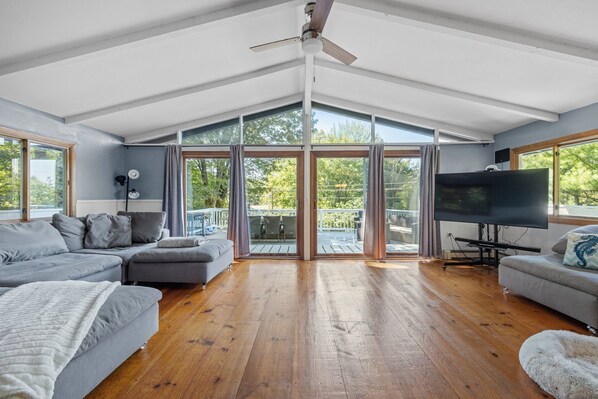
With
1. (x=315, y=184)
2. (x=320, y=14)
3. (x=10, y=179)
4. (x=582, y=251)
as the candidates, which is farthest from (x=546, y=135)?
(x=10, y=179)

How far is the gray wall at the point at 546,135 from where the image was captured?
3.53m

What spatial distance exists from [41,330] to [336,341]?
1.78 metres

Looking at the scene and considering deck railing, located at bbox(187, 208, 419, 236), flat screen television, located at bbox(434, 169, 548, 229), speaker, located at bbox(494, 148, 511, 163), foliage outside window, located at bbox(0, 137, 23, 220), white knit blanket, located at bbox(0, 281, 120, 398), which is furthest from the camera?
deck railing, located at bbox(187, 208, 419, 236)

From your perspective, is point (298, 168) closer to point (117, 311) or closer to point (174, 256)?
point (174, 256)

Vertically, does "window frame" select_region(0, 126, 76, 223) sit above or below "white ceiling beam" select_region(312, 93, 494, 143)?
below

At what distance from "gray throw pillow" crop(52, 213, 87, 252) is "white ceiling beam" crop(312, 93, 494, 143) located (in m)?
4.10

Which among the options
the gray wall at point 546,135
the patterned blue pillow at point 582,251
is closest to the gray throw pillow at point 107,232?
the patterned blue pillow at point 582,251

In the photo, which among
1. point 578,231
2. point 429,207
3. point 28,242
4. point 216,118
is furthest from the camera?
point 216,118

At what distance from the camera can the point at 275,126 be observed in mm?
5262

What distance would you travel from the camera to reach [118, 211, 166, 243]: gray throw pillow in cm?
410

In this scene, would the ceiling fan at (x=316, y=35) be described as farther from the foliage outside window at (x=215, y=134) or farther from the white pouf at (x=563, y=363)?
the foliage outside window at (x=215, y=134)

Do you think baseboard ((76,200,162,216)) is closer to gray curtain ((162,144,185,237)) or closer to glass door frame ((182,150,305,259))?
gray curtain ((162,144,185,237))

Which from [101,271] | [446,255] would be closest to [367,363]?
[101,271]

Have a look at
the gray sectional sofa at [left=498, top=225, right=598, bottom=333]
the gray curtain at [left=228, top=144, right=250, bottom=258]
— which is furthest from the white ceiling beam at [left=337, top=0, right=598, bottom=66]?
the gray curtain at [left=228, top=144, right=250, bottom=258]
